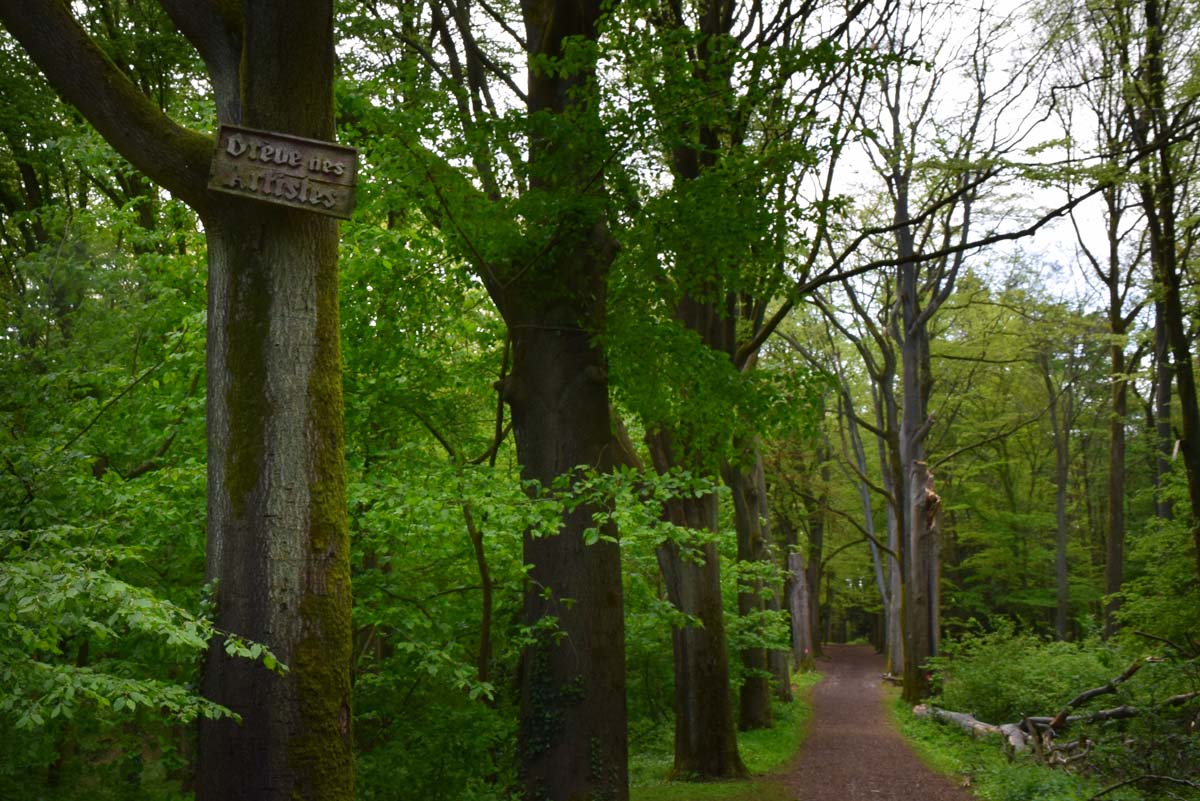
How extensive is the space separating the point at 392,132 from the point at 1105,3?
12.5 metres

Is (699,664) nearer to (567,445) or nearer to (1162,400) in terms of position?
(567,445)

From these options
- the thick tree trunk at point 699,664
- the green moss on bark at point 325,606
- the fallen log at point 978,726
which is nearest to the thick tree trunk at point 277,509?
the green moss on bark at point 325,606

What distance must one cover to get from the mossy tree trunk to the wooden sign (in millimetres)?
148

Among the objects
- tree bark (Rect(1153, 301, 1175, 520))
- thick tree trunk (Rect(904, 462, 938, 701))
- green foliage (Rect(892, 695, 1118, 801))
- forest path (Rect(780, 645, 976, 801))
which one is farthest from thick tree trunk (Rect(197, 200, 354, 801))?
thick tree trunk (Rect(904, 462, 938, 701))

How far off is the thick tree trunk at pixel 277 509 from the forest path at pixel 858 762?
29.6 ft

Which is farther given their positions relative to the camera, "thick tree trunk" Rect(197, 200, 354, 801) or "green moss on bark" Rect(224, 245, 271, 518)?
"green moss on bark" Rect(224, 245, 271, 518)

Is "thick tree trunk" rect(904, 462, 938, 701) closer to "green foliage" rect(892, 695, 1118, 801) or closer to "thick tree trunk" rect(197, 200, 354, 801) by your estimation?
"green foliage" rect(892, 695, 1118, 801)

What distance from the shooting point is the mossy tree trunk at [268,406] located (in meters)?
4.06

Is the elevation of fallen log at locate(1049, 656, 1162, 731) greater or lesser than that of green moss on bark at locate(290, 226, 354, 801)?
lesser

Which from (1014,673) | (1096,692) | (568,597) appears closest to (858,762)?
(1014,673)

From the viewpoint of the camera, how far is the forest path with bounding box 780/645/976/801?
479 inches

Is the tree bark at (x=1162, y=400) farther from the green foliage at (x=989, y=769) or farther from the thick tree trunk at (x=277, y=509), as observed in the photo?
the thick tree trunk at (x=277, y=509)

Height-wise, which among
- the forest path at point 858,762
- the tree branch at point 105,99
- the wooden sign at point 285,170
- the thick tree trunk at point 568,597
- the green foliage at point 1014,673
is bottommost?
the forest path at point 858,762

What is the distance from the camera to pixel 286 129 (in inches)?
173
